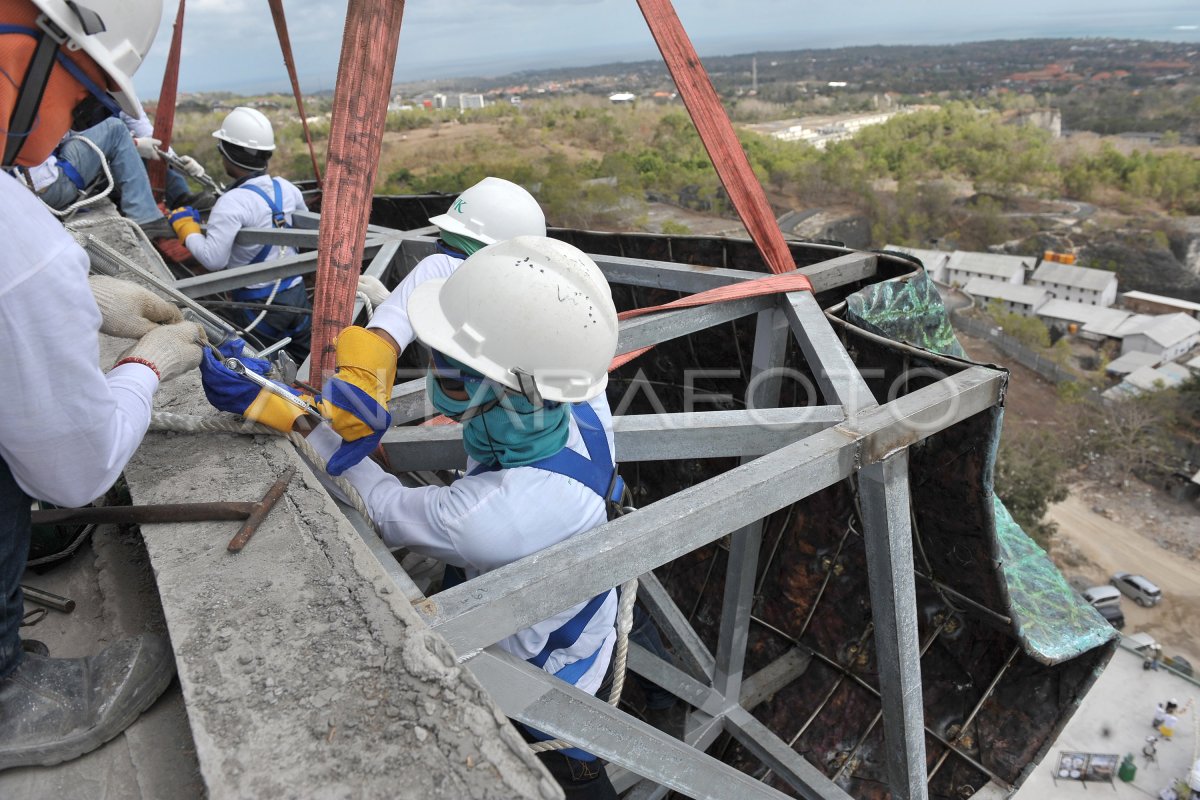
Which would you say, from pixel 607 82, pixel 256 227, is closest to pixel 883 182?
pixel 256 227

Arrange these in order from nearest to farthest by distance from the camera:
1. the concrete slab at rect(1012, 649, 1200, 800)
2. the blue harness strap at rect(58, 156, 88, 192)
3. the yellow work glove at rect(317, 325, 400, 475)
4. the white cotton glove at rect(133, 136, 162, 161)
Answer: the yellow work glove at rect(317, 325, 400, 475)
the blue harness strap at rect(58, 156, 88, 192)
the white cotton glove at rect(133, 136, 162, 161)
the concrete slab at rect(1012, 649, 1200, 800)

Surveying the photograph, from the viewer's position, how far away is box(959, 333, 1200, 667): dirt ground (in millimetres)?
21875

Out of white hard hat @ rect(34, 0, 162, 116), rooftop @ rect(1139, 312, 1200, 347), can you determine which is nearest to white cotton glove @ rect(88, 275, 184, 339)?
white hard hat @ rect(34, 0, 162, 116)

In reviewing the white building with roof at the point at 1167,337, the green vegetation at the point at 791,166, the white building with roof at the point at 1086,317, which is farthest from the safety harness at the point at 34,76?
the white building with roof at the point at 1086,317

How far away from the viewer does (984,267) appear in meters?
44.8

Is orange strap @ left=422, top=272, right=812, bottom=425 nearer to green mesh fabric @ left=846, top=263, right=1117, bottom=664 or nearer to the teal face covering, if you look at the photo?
green mesh fabric @ left=846, top=263, right=1117, bottom=664

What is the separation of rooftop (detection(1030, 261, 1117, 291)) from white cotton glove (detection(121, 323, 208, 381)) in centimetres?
4788

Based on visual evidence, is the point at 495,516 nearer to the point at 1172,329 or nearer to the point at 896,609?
the point at 896,609

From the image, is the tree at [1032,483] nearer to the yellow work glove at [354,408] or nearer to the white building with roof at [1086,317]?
the white building with roof at [1086,317]

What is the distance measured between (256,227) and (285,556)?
14.4 feet

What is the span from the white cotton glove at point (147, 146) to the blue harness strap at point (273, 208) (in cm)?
132

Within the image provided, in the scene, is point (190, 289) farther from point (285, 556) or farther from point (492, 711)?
point (492, 711)

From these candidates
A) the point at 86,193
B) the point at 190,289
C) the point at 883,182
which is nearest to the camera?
the point at 190,289

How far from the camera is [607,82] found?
147125mm
